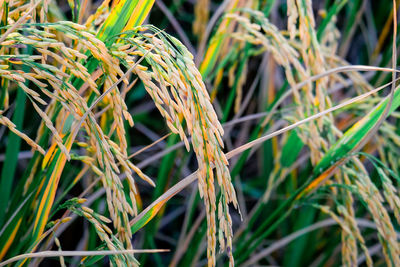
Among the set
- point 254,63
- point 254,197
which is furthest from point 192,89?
point 254,63

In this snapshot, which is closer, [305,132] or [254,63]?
[305,132]

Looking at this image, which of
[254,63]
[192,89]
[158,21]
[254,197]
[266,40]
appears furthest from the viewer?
[254,63]

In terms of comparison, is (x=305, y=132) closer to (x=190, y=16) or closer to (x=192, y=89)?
(x=192, y=89)

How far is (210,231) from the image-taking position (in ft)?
2.64

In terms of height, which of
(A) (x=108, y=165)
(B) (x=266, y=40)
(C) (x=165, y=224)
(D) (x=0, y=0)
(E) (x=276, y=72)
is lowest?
(C) (x=165, y=224)

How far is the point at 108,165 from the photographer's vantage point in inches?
31.1

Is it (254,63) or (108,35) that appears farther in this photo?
(254,63)

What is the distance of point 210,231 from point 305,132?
1.69 ft

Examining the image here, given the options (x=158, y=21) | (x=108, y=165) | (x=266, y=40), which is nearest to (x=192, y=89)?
(x=108, y=165)

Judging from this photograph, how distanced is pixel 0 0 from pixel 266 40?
64cm

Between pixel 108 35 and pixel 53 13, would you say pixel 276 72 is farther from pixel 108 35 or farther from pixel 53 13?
pixel 108 35

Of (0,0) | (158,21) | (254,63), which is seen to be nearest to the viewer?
(0,0)

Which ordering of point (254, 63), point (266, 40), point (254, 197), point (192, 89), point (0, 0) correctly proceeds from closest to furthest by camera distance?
point (192, 89)
point (0, 0)
point (266, 40)
point (254, 197)
point (254, 63)

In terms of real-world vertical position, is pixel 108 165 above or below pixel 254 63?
above
